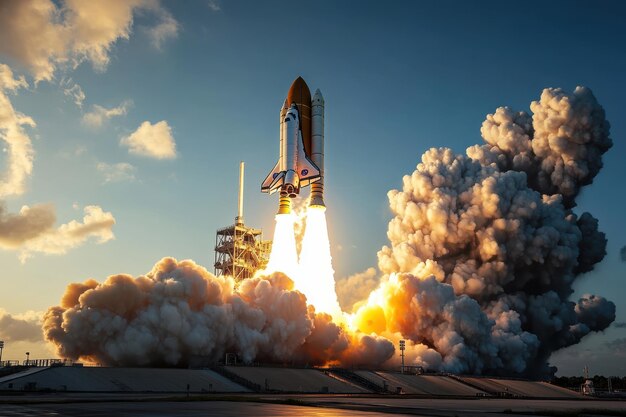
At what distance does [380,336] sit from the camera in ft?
305

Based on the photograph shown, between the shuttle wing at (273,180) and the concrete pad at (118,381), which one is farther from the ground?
the shuttle wing at (273,180)

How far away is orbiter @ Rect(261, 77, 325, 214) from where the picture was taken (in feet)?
271

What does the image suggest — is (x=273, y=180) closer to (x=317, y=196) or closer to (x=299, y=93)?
(x=317, y=196)

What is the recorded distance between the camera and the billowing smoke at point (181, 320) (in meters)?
68.2

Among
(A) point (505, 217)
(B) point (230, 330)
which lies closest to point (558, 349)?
(A) point (505, 217)

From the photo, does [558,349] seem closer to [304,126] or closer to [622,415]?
[304,126]

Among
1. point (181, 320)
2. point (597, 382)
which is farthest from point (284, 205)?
point (597, 382)

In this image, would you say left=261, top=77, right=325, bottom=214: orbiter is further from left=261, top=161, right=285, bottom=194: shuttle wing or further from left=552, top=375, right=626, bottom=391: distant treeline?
left=552, top=375, right=626, bottom=391: distant treeline

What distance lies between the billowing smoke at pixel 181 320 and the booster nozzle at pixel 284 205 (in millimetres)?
8003

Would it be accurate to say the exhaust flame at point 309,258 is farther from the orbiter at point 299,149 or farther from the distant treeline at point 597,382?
the distant treeline at point 597,382

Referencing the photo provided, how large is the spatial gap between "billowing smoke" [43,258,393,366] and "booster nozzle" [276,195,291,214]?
26.3 ft

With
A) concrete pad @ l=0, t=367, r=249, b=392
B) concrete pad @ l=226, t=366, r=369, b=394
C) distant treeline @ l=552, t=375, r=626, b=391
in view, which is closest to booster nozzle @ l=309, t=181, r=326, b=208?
concrete pad @ l=226, t=366, r=369, b=394

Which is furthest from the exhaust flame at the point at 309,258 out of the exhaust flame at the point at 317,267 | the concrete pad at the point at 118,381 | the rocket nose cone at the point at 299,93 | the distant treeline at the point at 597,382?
the distant treeline at the point at 597,382

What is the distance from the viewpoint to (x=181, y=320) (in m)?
69.9
